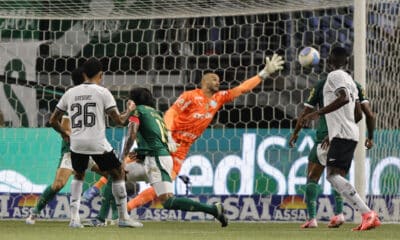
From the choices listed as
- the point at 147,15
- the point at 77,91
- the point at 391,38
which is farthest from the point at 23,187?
the point at 391,38

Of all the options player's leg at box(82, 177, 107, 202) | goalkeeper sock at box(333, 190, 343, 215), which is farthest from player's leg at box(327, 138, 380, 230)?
player's leg at box(82, 177, 107, 202)

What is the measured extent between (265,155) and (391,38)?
7.04 feet

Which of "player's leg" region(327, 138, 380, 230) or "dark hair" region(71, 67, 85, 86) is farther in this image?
"dark hair" region(71, 67, 85, 86)

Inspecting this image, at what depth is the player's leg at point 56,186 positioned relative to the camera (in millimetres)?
12414

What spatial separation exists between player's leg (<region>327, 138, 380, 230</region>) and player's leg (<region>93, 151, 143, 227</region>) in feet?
6.59

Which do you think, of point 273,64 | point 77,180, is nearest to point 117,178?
point 77,180

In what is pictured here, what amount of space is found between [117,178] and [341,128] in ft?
7.36

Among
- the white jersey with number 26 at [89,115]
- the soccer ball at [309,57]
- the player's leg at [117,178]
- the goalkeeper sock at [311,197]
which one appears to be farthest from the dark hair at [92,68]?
the goalkeeper sock at [311,197]

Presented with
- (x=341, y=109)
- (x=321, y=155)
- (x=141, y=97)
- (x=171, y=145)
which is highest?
(x=141, y=97)

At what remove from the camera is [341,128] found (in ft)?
37.2

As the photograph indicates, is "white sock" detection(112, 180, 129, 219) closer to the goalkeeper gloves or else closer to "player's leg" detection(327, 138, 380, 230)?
"player's leg" detection(327, 138, 380, 230)

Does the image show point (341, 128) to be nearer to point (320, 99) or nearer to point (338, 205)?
point (320, 99)

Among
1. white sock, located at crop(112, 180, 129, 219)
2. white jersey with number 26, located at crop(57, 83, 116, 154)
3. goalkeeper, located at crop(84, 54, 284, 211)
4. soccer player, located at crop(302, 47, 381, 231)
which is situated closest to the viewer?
white jersey with number 26, located at crop(57, 83, 116, 154)

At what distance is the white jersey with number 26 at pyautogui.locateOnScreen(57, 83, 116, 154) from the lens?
36.1 ft
